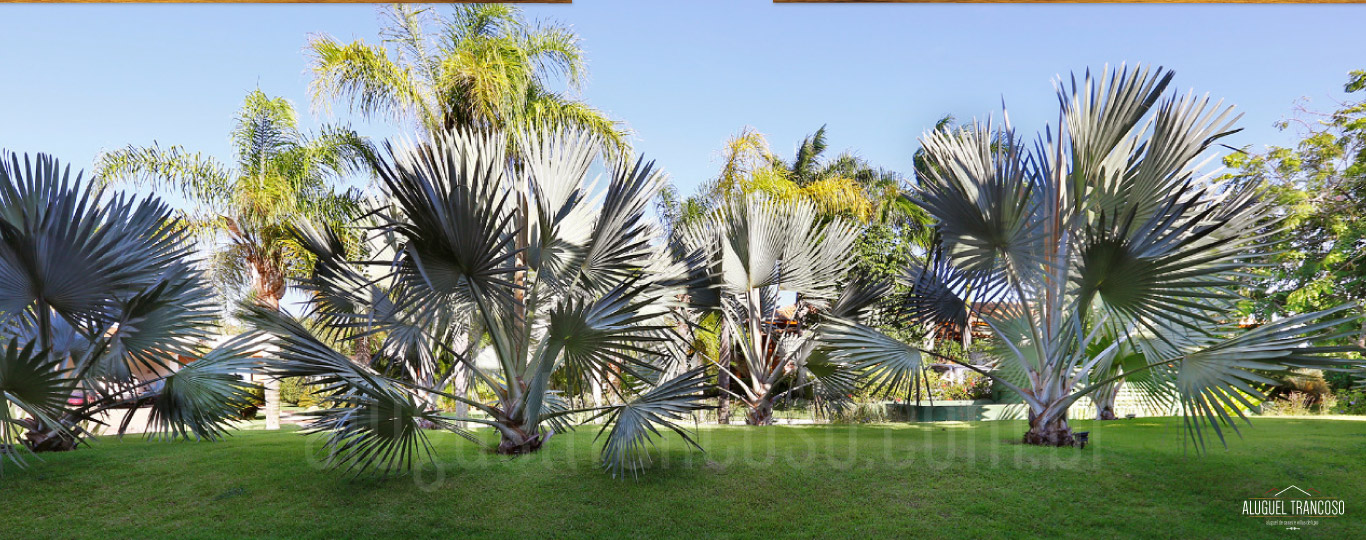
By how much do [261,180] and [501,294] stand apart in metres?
8.29

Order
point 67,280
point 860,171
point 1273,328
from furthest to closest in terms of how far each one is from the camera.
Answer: point 860,171, point 67,280, point 1273,328

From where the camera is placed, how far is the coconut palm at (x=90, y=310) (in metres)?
4.54

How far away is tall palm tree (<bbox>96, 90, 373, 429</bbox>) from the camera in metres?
10.9

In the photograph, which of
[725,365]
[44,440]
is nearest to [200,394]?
[44,440]

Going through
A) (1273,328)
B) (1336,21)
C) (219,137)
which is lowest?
(1273,328)

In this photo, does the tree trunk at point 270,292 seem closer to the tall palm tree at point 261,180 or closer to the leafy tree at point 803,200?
the tall palm tree at point 261,180

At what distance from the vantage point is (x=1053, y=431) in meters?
5.99

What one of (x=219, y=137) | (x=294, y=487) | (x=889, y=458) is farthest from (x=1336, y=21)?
(x=219, y=137)

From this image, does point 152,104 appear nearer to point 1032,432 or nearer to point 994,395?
point 1032,432

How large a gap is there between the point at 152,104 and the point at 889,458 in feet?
43.0

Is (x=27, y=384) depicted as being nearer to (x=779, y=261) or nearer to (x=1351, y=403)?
(x=779, y=261)

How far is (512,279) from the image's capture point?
18.5 feet

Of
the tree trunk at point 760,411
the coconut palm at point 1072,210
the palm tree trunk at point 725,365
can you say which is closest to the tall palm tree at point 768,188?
the palm tree trunk at point 725,365

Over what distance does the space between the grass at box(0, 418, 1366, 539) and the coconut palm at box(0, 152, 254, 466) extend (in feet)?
1.68
